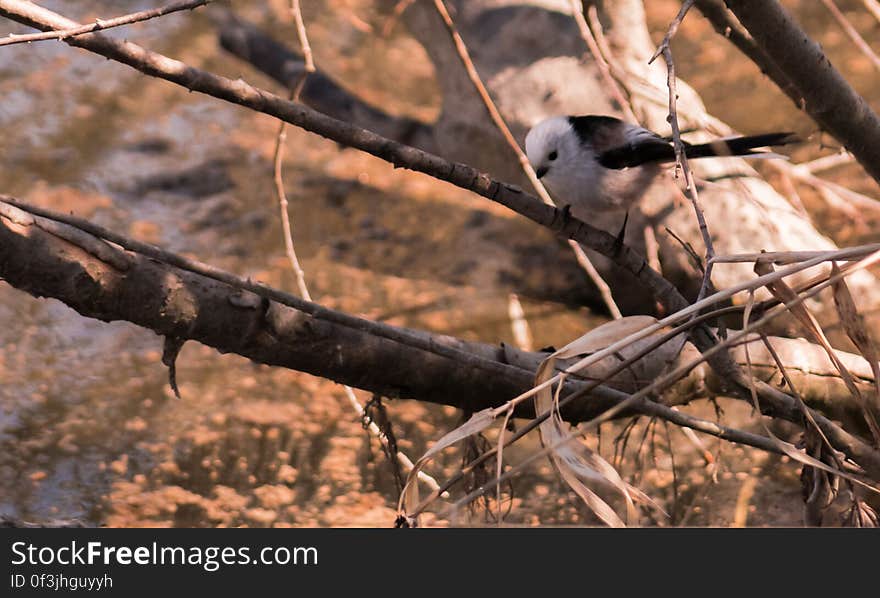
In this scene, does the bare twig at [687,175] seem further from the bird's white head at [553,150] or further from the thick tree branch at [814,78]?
the bird's white head at [553,150]

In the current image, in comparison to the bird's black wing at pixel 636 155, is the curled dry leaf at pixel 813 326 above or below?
below

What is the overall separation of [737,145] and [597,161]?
327 millimetres

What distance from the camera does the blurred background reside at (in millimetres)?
2795

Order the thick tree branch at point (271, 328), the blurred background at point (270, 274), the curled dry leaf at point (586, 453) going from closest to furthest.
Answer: the curled dry leaf at point (586, 453) → the thick tree branch at point (271, 328) → the blurred background at point (270, 274)

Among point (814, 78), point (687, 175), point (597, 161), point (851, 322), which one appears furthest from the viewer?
point (597, 161)

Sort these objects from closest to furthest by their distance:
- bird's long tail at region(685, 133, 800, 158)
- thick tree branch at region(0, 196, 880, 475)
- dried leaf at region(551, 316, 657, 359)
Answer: dried leaf at region(551, 316, 657, 359) → thick tree branch at region(0, 196, 880, 475) → bird's long tail at region(685, 133, 800, 158)

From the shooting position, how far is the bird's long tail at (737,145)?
7.06 ft

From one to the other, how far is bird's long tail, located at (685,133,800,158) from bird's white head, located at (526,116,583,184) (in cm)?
28

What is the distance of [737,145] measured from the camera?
2215mm

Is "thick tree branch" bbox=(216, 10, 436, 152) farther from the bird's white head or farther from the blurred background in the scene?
the bird's white head

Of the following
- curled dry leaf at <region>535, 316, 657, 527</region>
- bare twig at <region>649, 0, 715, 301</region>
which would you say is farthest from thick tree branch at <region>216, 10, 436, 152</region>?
curled dry leaf at <region>535, 316, 657, 527</region>

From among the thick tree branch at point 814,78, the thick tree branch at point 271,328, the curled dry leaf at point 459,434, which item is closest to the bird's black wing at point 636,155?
the thick tree branch at point 814,78

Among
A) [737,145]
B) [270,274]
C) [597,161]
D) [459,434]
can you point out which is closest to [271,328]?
[459,434]

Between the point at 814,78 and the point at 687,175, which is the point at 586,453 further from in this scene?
the point at 814,78
